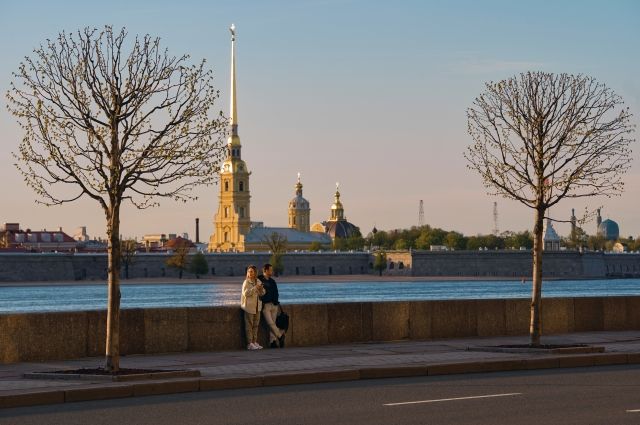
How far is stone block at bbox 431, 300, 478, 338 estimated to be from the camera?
1129 inches

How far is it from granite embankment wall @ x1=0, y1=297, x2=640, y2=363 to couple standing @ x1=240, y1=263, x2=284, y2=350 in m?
0.30

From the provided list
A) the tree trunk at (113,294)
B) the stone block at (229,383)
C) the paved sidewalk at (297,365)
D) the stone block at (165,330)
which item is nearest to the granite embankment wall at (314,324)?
the stone block at (165,330)

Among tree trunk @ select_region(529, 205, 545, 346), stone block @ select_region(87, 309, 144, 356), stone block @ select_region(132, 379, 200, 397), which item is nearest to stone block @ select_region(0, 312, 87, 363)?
stone block @ select_region(87, 309, 144, 356)

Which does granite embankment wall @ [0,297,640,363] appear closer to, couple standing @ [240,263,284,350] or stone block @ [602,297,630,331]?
stone block @ [602,297,630,331]

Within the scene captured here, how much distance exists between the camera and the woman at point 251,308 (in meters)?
25.5

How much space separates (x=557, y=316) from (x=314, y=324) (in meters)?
6.80

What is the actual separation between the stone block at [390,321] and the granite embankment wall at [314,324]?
2 cm

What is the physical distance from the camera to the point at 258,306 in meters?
25.8

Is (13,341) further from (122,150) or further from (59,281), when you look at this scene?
(59,281)

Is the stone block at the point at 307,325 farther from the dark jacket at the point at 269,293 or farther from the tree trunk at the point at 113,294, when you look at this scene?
the tree trunk at the point at 113,294

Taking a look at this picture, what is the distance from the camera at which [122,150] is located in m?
21.5

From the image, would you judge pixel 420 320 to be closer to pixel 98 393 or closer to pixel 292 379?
pixel 292 379

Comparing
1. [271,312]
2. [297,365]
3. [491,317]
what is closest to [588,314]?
[491,317]

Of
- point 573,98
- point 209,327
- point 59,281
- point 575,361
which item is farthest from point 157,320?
point 59,281
